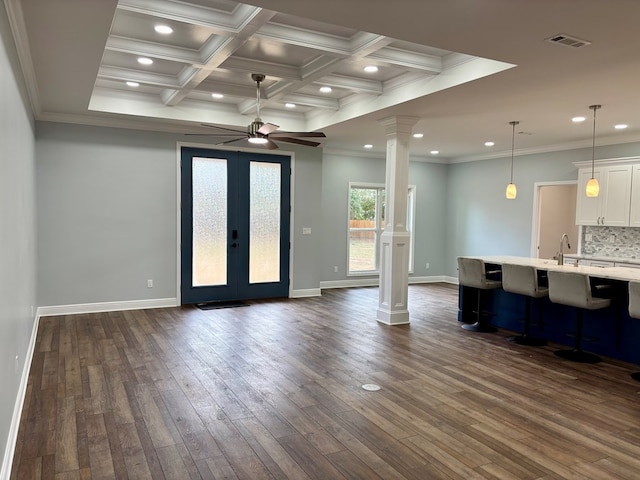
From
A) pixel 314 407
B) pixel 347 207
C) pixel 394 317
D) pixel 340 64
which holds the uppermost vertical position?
pixel 340 64

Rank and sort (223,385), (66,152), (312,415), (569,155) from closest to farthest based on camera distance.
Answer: (312,415)
(223,385)
(66,152)
(569,155)

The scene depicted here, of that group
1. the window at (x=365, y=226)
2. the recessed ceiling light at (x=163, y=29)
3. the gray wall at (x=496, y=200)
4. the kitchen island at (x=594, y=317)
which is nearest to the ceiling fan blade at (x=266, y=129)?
the recessed ceiling light at (x=163, y=29)

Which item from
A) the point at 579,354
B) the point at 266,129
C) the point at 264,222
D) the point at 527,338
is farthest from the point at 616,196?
the point at 264,222

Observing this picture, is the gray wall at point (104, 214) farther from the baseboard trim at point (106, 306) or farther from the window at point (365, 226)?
the window at point (365, 226)

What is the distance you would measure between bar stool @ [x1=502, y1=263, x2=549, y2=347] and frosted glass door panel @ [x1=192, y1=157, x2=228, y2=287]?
14.1ft

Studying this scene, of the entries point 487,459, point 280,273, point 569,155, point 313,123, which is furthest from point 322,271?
point 487,459

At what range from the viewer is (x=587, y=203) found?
705cm

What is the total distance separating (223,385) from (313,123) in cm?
447

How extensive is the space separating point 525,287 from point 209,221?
469 centimetres

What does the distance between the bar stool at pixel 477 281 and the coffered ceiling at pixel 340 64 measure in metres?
1.86

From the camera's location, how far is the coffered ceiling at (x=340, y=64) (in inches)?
113

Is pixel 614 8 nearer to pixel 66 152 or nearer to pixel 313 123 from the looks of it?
pixel 313 123

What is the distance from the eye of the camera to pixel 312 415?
336 cm

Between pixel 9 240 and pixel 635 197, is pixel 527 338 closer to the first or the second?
pixel 635 197
